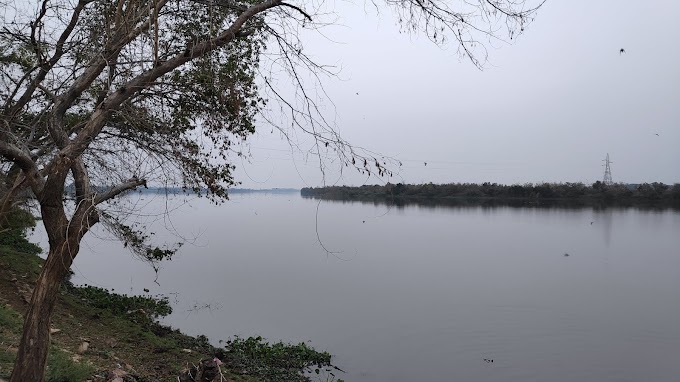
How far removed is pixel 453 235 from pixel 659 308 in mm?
18008

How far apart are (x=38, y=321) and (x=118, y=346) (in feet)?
14.6

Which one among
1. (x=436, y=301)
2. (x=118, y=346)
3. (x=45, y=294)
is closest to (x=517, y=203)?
(x=436, y=301)

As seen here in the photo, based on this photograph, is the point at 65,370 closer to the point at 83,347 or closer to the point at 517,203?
the point at 83,347

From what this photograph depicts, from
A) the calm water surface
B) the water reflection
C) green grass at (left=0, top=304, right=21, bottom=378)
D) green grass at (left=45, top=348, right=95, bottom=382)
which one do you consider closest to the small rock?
green grass at (left=0, top=304, right=21, bottom=378)

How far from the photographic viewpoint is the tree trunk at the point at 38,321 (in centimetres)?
321

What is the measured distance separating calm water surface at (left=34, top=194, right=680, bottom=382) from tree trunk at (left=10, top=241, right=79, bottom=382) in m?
1.41

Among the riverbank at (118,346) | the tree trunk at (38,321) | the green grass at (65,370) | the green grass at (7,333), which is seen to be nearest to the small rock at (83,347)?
the riverbank at (118,346)

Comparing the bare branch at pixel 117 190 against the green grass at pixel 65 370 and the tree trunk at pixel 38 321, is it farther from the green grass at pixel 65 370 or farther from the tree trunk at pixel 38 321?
the green grass at pixel 65 370

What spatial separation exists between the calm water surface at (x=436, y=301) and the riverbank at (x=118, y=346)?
40.0 inches

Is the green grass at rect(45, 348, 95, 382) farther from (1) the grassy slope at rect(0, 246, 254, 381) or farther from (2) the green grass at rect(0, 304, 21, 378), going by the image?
(2) the green grass at rect(0, 304, 21, 378)

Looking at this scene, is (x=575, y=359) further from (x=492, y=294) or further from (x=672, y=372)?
(x=492, y=294)

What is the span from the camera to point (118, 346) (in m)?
7.27

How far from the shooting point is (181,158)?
4.45m

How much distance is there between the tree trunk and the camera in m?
3.21
